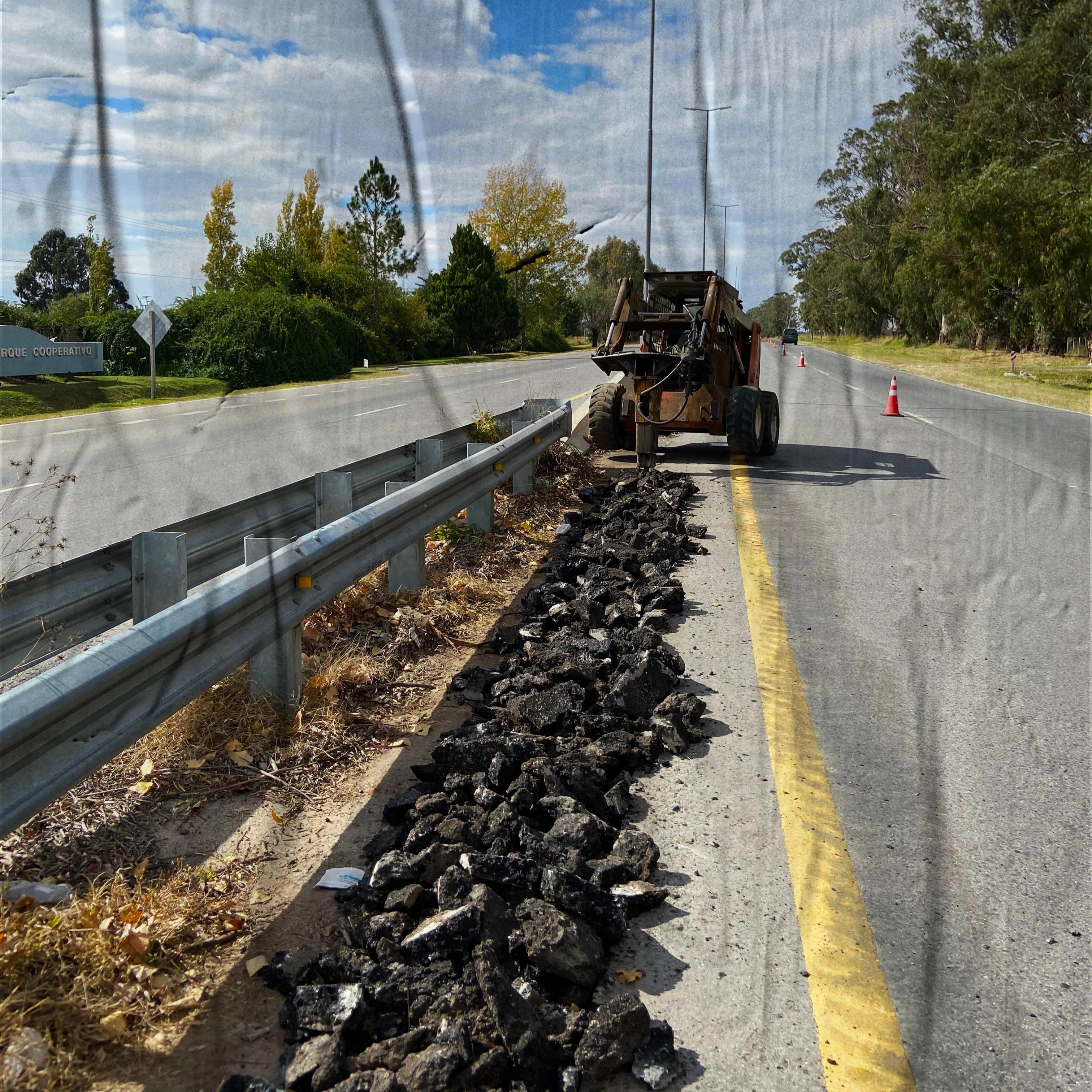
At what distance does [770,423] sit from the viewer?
1351 cm

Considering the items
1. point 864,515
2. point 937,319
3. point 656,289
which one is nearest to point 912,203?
point 937,319

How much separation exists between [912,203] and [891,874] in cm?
4854

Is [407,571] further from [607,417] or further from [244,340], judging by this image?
[607,417]

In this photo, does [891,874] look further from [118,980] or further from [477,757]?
[118,980]

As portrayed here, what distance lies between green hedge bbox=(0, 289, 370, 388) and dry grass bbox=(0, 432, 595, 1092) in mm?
1313

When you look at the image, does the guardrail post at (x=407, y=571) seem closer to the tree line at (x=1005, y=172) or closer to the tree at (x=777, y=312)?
the tree at (x=777, y=312)

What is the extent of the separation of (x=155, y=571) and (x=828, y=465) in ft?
34.3

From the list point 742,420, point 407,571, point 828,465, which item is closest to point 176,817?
point 407,571

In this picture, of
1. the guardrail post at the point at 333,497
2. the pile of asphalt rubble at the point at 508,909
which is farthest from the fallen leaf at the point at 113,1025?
the guardrail post at the point at 333,497

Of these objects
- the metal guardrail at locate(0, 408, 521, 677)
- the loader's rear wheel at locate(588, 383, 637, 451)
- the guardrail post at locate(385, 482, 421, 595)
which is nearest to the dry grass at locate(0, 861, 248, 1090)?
the metal guardrail at locate(0, 408, 521, 677)

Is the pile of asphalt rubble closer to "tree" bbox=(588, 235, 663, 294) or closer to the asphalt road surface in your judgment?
the asphalt road surface

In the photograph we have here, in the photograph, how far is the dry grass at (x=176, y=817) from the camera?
2.32m

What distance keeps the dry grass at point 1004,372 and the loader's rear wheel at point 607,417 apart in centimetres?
292

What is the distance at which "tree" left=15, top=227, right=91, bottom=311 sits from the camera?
905 millimetres
